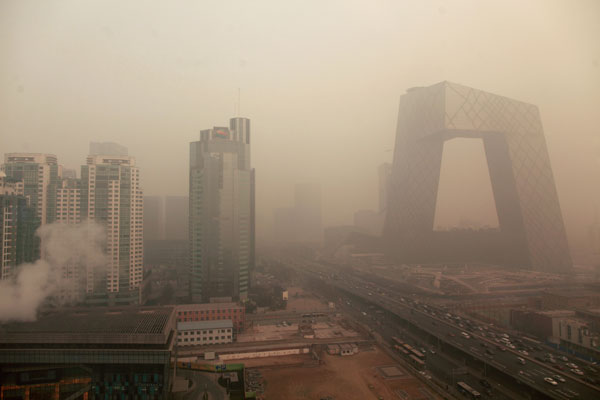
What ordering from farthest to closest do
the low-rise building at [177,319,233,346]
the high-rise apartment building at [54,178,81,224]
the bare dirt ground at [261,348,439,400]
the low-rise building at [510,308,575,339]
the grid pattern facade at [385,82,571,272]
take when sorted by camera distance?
1. the grid pattern facade at [385,82,571,272]
2. the high-rise apartment building at [54,178,81,224]
3. the low-rise building at [177,319,233,346]
4. the low-rise building at [510,308,575,339]
5. the bare dirt ground at [261,348,439,400]

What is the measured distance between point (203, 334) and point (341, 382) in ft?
10.5

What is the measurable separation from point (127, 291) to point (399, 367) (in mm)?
6912

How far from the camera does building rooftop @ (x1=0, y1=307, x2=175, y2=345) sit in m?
5.06

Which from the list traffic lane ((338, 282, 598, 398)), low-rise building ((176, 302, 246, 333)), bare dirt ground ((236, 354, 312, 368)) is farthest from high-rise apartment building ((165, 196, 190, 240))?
traffic lane ((338, 282, 598, 398))

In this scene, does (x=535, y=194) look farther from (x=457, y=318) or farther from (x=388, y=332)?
(x=388, y=332)

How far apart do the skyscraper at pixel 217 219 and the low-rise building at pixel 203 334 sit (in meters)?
2.80

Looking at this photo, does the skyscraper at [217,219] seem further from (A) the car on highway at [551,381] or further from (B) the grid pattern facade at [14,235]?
(A) the car on highway at [551,381]

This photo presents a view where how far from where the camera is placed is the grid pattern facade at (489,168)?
44.1ft

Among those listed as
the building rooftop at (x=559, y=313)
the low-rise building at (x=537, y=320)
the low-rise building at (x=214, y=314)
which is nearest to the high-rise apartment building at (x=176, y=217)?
the low-rise building at (x=214, y=314)

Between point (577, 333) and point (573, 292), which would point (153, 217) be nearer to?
point (577, 333)

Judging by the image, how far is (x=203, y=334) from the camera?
798 centimetres

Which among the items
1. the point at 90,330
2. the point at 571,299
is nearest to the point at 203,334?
the point at 90,330

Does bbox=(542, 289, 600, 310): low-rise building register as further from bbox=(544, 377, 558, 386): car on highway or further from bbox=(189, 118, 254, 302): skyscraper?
bbox=(189, 118, 254, 302): skyscraper

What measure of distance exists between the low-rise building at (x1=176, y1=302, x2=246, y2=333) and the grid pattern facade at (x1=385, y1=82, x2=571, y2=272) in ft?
28.6
